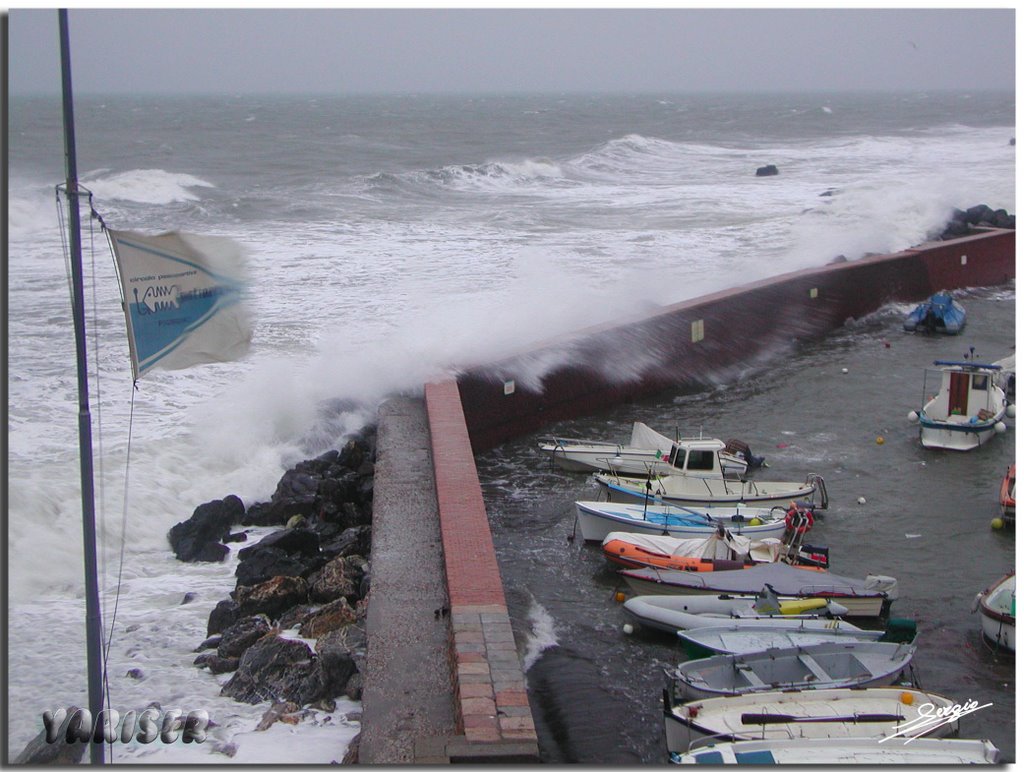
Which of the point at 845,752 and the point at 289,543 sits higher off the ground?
the point at 845,752

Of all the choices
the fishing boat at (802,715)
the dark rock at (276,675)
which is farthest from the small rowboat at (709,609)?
the dark rock at (276,675)

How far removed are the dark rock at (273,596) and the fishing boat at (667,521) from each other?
11.3 ft

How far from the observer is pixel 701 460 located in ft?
46.0

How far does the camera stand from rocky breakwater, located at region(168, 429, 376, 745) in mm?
8852

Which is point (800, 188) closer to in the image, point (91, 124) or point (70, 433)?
point (70, 433)

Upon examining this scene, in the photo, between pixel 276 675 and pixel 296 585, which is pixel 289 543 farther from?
pixel 276 675

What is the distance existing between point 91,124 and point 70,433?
245 feet

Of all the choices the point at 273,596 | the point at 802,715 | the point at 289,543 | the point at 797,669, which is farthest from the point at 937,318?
the point at 273,596

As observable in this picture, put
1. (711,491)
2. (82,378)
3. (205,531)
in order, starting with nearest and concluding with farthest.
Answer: (82,378) < (205,531) < (711,491)

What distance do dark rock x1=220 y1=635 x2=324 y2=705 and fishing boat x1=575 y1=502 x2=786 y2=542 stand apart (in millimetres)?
4224

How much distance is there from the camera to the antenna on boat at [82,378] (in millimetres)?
5207

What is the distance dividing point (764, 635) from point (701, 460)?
175 inches

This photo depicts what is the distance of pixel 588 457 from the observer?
1520 cm
